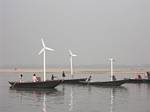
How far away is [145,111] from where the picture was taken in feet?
97.7

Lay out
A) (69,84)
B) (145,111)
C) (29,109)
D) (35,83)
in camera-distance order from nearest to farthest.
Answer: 1. (145,111)
2. (29,109)
3. (35,83)
4. (69,84)

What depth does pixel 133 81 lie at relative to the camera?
212 ft

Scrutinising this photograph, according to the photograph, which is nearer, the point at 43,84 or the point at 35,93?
the point at 35,93

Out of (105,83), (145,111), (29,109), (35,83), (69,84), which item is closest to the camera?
(145,111)

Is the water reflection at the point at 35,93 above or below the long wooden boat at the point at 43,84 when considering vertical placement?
below

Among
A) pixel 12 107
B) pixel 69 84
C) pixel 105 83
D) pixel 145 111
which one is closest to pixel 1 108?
pixel 12 107

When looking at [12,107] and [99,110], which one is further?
[12,107]

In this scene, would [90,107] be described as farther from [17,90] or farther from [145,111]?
[17,90]

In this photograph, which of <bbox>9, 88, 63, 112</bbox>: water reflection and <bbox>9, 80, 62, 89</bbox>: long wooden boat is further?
<bbox>9, 80, 62, 89</bbox>: long wooden boat

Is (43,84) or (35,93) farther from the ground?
(43,84)

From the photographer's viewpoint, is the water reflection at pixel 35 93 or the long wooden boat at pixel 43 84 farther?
the long wooden boat at pixel 43 84

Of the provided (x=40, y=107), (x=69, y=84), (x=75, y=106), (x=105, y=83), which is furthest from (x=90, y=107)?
(x=69, y=84)

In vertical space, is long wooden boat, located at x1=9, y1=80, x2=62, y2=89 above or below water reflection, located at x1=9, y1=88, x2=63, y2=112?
above

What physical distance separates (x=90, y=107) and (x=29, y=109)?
5.04 metres
